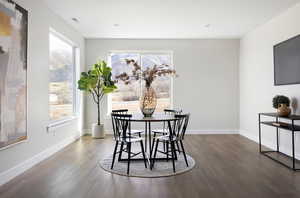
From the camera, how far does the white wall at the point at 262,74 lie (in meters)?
3.99

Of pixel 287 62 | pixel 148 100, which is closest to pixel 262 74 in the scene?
pixel 287 62

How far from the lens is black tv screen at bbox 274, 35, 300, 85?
12.2 ft

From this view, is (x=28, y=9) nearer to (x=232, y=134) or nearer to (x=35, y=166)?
Result: (x=35, y=166)

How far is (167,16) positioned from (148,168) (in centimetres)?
292

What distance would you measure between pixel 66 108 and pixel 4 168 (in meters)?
2.44

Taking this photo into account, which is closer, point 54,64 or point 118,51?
point 54,64

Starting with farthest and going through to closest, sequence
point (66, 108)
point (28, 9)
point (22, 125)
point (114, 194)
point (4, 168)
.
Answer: point (66, 108)
point (28, 9)
point (22, 125)
point (4, 168)
point (114, 194)

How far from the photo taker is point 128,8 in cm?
400

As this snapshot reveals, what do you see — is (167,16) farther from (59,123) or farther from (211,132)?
(211,132)

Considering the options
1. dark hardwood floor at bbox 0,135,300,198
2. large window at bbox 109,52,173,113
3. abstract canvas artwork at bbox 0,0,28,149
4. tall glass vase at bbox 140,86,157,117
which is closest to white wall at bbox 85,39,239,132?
large window at bbox 109,52,173,113

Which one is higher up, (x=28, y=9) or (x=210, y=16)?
(x=210, y=16)

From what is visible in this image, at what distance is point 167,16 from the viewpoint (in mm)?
4406

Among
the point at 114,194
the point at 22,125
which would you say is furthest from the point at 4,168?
the point at 114,194

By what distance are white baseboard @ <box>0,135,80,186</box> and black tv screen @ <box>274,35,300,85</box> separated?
14.5 feet
